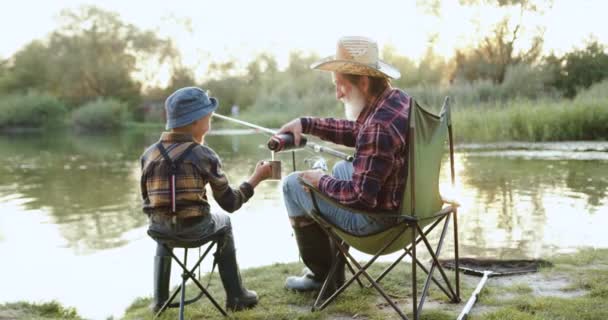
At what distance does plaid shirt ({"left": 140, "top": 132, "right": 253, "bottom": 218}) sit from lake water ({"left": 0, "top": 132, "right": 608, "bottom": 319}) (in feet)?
3.16

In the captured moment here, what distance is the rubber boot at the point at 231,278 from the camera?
2637mm

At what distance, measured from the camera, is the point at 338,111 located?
58.4 feet

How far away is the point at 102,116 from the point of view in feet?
101

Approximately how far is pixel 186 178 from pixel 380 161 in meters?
0.75

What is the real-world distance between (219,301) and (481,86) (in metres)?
14.3

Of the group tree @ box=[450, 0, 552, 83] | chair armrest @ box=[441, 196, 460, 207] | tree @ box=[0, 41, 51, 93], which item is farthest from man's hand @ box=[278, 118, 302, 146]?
tree @ box=[0, 41, 51, 93]

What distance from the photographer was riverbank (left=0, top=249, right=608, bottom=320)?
2.51 metres

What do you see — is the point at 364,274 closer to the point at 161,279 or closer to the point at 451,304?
the point at 451,304

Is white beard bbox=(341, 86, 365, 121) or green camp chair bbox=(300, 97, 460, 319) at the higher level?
white beard bbox=(341, 86, 365, 121)

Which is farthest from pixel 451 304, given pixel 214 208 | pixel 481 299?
pixel 214 208

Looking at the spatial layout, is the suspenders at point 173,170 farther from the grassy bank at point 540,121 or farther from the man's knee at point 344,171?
the grassy bank at point 540,121

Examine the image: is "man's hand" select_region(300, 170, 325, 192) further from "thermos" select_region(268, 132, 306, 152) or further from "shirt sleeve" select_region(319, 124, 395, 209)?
"thermos" select_region(268, 132, 306, 152)

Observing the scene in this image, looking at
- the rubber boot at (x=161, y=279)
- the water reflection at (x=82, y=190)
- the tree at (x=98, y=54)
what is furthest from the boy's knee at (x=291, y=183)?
the tree at (x=98, y=54)

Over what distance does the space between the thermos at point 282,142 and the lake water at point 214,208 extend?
2.32 ft
